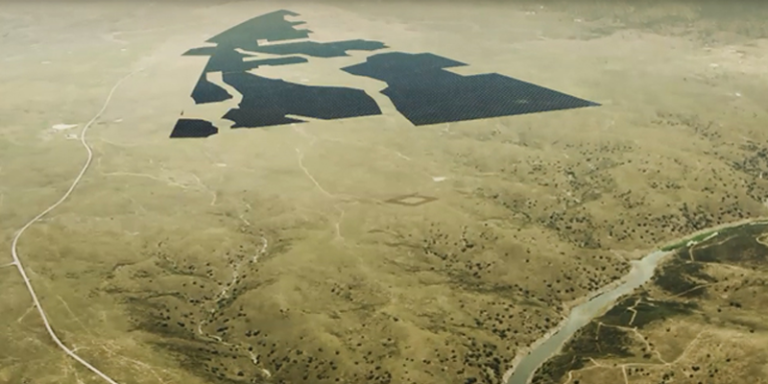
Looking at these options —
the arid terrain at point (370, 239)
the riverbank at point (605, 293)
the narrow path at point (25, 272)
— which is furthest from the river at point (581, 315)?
the narrow path at point (25, 272)

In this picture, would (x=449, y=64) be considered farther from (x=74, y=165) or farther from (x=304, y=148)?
(x=74, y=165)

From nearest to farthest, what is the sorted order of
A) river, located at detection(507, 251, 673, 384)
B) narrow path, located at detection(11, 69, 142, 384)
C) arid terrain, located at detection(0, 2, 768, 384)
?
narrow path, located at detection(11, 69, 142, 384)
river, located at detection(507, 251, 673, 384)
arid terrain, located at detection(0, 2, 768, 384)

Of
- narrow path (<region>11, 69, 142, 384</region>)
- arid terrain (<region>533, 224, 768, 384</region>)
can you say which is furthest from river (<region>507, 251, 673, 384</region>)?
narrow path (<region>11, 69, 142, 384</region>)

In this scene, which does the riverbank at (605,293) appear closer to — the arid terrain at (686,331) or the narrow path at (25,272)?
the arid terrain at (686,331)

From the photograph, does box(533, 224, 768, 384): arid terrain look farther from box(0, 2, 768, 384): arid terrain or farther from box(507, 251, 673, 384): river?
box(507, 251, 673, 384): river

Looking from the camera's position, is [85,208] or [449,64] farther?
[449,64]

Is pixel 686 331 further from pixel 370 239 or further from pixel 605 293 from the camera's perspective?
pixel 370 239

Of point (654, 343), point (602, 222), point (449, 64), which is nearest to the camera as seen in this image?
point (654, 343)

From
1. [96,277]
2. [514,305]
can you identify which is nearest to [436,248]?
[514,305]

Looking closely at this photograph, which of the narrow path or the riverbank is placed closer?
the narrow path
